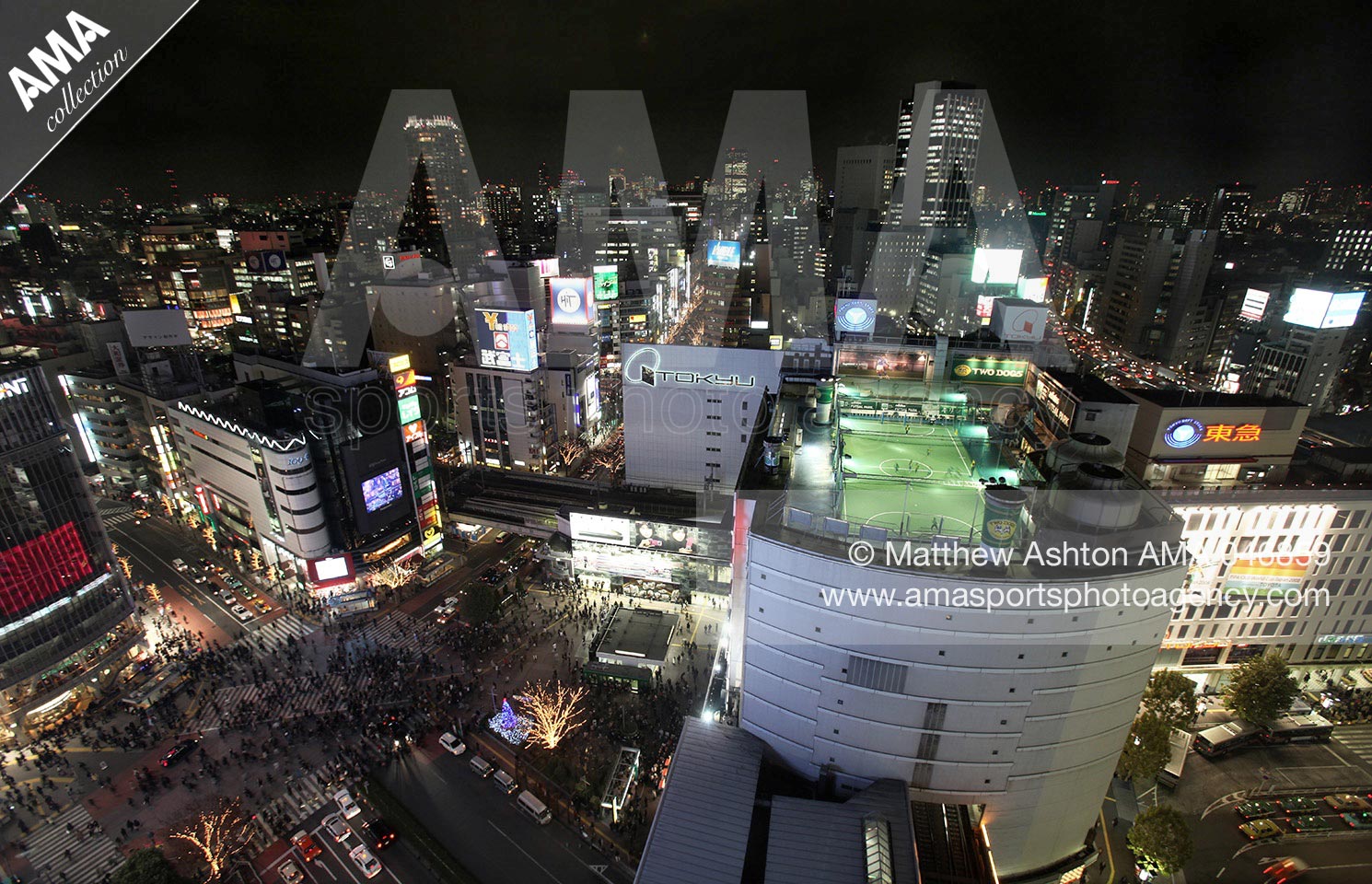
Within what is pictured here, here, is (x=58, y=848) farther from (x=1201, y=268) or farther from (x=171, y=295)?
(x=1201, y=268)

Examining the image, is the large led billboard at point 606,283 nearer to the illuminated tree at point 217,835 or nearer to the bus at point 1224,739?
the illuminated tree at point 217,835

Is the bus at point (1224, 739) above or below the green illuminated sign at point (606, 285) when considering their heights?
below

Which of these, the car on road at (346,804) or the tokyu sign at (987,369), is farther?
the tokyu sign at (987,369)

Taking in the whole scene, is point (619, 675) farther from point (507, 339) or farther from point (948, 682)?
point (507, 339)

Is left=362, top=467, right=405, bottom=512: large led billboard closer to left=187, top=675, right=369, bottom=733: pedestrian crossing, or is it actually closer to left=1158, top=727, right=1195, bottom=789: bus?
left=187, top=675, right=369, bottom=733: pedestrian crossing

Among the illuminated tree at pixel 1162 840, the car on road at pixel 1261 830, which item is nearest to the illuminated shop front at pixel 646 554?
the illuminated tree at pixel 1162 840

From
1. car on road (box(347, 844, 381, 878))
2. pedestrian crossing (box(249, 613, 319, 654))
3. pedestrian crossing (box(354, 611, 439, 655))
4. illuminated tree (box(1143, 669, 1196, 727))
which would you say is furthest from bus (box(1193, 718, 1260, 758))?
pedestrian crossing (box(249, 613, 319, 654))

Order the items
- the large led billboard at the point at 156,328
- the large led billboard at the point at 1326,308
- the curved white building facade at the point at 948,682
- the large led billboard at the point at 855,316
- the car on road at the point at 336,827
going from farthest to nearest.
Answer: the large led billboard at the point at 156,328, the large led billboard at the point at 1326,308, the large led billboard at the point at 855,316, the car on road at the point at 336,827, the curved white building facade at the point at 948,682

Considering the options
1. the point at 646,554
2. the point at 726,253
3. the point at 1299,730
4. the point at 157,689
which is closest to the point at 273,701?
the point at 157,689
